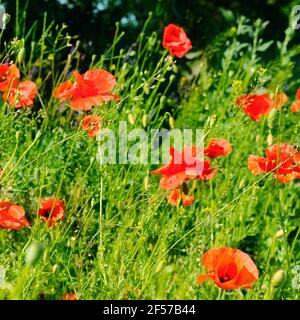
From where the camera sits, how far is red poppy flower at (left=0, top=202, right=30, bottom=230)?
141 cm

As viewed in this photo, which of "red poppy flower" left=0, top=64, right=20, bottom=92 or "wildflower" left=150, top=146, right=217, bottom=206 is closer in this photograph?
"wildflower" left=150, top=146, right=217, bottom=206

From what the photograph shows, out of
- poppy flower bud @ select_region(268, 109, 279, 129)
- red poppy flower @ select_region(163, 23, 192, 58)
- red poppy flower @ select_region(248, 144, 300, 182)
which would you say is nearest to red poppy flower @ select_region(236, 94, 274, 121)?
red poppy flower @ select_region(163, 23, 192, 58)

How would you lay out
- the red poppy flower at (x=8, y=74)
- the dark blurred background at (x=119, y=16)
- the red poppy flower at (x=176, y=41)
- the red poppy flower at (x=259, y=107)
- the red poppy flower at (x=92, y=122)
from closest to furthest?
1. the red poppy flower at (x=92, y=122)
2. the red poppy flower at (x=8, y=74)
3. the red poppy flower at (x=259, y=107)
4. the red poppy flower at (x=176, y=41)
5. the dark blurred background at (x=119, y=16)

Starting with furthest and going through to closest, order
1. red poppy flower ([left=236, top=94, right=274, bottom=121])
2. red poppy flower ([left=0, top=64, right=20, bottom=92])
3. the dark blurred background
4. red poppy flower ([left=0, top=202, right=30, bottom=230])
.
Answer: the dark blurred background → red poppy flower ([left=236, top=94, right=274, bottom=121]) → red poppy flower ([left=0, top=64, right=20, bottom=92]) → red poppy flower ([left=0, top=202, right=30, bottom=230])

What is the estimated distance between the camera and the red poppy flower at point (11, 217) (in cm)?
141

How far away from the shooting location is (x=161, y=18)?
12.1ft

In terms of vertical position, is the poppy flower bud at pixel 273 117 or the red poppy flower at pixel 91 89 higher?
the red poppy flower at pixel 91 89

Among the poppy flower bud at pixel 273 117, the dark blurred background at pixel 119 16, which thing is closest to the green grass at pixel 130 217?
the poppy flower bud at pixel 273 117

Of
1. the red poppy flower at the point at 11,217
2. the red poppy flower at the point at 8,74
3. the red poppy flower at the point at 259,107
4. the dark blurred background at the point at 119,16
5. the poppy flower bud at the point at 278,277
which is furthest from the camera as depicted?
the dark blurred background at the point at 119,16

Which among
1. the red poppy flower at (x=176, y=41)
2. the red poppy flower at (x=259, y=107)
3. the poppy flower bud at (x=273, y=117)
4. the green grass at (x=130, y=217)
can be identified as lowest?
the green grass at (x=130, y=217)

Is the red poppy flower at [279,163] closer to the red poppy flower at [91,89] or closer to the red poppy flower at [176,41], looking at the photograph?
the red poppy flower at [91,89]

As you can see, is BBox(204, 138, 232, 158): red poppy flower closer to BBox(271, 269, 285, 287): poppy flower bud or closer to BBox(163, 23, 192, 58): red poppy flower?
BBox(271, 269, 285, 287): poppy flower bud

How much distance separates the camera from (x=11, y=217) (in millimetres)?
1430

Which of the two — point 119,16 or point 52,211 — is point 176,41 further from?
point 119,16
